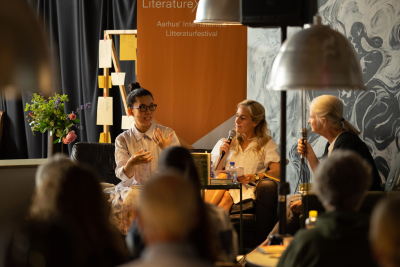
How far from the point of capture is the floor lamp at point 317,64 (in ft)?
5.29

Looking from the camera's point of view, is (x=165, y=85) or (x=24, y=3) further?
(x=165, y=85)

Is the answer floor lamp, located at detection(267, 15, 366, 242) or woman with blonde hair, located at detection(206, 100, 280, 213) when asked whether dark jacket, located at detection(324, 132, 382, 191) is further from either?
floor lamp, located at detection(267, 15, 366, 242)

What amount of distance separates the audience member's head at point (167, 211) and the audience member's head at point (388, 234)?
1.37 feet

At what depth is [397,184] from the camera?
9.96 ft

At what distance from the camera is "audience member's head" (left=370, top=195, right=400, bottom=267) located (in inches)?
38.9

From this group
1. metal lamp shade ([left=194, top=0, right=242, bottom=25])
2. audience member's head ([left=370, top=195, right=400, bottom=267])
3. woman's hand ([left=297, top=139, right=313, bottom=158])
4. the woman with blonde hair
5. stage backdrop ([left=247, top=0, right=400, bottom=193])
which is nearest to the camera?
audience member's head ([left=370, top=195, right=400, bottom=267])

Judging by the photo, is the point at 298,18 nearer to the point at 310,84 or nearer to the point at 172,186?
the point at 310,84

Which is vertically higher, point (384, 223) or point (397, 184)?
point (384, 223)

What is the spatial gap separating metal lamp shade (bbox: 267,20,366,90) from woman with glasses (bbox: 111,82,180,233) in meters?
1.78

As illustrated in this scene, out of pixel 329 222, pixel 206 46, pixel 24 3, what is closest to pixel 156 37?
pixel 206 46

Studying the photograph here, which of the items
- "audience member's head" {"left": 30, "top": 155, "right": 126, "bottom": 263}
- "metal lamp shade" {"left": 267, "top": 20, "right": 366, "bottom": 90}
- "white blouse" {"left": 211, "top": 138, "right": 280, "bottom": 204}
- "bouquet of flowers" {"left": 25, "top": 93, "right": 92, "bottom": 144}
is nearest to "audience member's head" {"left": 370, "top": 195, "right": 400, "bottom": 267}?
"metal lamp shade" {"left": 267, "top": 20, "right": 366, "bottom": 90}

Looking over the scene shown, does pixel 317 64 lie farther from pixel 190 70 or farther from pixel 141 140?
pixel 190 70

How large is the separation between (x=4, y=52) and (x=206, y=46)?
4167 mm

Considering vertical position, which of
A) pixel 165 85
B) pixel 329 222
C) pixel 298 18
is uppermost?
pixel 298 18
